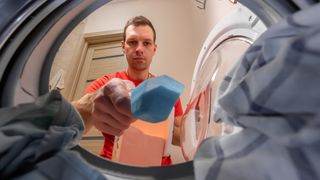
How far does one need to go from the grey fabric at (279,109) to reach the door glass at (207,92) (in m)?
0.44

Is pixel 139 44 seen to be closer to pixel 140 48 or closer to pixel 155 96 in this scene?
pixel 140 48

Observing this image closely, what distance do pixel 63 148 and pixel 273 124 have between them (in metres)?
0.26

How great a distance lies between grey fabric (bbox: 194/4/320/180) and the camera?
0.25m

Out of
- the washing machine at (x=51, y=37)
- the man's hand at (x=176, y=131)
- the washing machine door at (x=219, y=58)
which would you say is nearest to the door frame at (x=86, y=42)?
the man's hand at (x=176, y=131)

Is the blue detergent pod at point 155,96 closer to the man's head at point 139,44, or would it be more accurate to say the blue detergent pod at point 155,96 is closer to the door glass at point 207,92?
the door glass at point 207,92

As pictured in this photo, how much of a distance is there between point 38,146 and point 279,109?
0.27 m

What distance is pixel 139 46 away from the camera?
5.18 ft

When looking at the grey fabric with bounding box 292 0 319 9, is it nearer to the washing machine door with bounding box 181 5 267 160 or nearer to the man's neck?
the washing machine door with bounding box 181 5 267 160

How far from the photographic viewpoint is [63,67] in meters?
2.09

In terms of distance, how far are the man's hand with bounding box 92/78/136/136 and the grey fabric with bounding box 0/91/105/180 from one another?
0.38 metres

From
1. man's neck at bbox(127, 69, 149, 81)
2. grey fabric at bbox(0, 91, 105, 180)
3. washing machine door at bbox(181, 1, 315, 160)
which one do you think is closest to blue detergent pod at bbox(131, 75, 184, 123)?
washing machine door at bbox(181, 1, 315, 160)

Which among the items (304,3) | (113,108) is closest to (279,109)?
(304,3)

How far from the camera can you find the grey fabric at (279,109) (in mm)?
248

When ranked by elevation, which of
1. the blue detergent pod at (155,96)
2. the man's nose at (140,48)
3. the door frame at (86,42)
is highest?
the door frame at (86,42)
